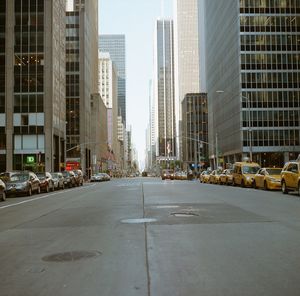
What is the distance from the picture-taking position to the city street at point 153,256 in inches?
234

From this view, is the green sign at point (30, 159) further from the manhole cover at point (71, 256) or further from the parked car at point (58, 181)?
the manhole cover at point (71, 256)

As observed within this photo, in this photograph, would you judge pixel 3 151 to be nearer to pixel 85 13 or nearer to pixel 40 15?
pixel 40 15

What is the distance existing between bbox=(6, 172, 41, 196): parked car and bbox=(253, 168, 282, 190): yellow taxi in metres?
14.6

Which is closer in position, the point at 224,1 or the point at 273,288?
the point at 273,288

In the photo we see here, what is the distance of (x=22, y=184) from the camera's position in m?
30.1

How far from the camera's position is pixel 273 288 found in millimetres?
5820

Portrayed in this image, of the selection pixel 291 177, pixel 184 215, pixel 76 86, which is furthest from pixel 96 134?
pixel 184 215

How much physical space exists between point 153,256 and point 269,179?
78.2 ft

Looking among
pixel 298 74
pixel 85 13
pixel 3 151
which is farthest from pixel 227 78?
pixel 3 151

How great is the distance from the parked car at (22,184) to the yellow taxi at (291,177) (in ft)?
49.5

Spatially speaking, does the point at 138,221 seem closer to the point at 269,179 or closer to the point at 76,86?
the point at 269,179

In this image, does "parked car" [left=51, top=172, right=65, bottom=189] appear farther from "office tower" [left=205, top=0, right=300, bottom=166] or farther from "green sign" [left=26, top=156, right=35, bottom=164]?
"office tower" [left=205, top=0, right=300, bottom=166]

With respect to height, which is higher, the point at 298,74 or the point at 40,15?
the point at 40,15

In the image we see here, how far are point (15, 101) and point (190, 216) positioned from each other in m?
66.3
